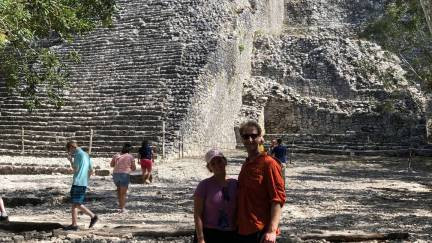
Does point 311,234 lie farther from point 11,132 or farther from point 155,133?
point 11,132

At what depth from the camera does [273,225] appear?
13.5 feet

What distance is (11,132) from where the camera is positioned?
19406 mm

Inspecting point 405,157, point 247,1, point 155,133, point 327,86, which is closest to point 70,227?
point 155,133

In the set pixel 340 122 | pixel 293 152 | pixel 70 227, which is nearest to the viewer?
pixel 70 227

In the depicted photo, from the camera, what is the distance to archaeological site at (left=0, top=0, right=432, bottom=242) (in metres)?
9.38

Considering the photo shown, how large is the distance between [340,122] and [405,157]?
3.23m

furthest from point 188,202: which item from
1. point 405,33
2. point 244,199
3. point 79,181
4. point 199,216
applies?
point 405,33

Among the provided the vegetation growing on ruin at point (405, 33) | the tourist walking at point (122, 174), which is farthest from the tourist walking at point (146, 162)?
the vegetation growing on ruin at point (405, 33)

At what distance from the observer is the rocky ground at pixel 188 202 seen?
7.39m

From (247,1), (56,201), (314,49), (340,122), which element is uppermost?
(247,1)

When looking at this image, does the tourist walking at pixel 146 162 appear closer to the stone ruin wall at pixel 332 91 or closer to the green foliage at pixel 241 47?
the stone ruin wall at pixel 332 91

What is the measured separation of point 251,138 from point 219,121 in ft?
57.1

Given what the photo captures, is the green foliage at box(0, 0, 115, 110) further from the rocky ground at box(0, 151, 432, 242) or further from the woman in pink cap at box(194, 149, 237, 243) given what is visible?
the woman in pink cap at box(194, 149, 237, 243)

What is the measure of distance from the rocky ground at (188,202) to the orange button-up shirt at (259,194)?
2717 mm
